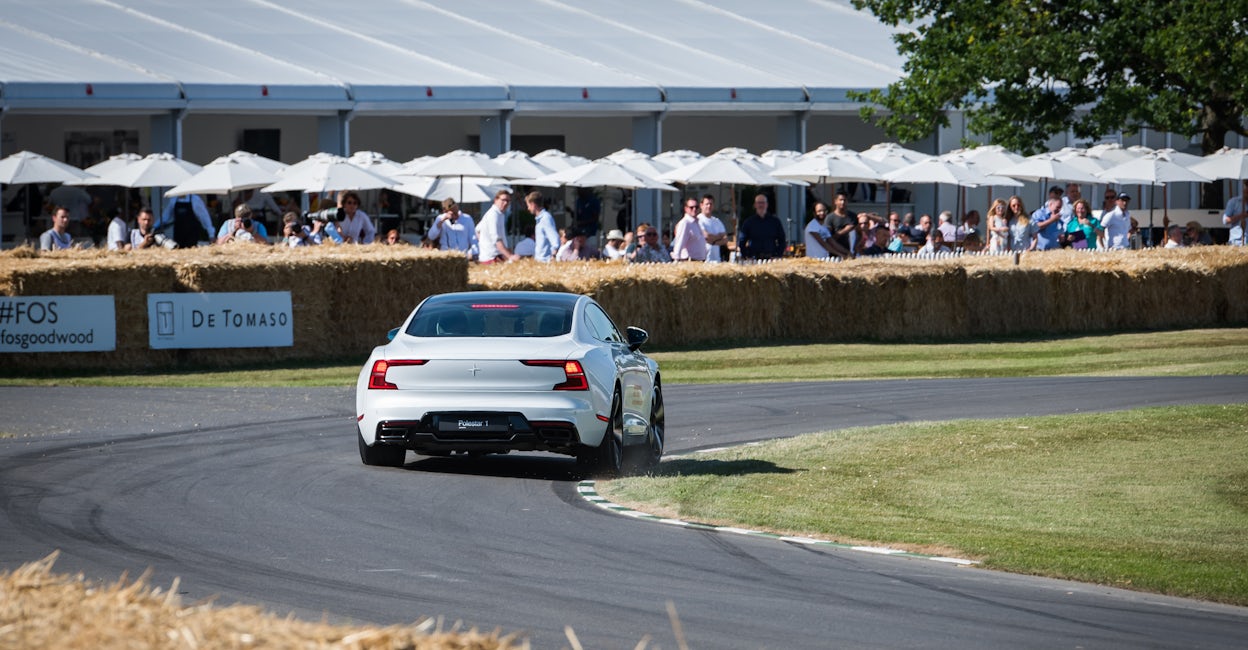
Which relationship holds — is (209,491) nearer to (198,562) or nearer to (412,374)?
(412,374)

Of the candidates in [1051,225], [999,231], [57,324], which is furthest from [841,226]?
[57,324]

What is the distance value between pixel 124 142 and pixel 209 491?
96.0 ft

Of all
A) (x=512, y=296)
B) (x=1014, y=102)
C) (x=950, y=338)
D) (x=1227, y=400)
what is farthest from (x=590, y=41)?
(x=512, y=296)

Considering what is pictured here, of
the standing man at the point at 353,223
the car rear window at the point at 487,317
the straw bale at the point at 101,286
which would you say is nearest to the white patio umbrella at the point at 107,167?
the standing man at the point at 353,223

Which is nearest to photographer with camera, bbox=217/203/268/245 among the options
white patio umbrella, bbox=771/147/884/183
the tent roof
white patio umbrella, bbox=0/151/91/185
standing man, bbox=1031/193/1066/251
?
white patio umbrella, bbox=0/151/91/185

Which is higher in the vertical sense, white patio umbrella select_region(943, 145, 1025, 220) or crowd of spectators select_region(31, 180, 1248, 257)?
white patio umbrella select_region(943, 145, 1025, 220)

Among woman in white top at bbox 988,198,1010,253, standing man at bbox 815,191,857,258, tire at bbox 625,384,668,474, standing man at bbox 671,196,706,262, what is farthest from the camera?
woman in white top at bbox 988,198,1010,253

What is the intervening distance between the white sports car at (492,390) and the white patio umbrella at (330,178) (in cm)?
1592

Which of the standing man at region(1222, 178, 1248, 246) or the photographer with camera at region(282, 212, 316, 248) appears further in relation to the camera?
the standing man at region(1222, 178, 1248, 246)

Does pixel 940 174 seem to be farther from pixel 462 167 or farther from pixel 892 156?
pixel 462 167

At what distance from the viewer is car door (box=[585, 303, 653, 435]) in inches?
541

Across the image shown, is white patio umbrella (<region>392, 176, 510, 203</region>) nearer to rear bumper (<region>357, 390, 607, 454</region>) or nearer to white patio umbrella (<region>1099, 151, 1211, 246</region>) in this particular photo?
white patio umbrella (<region>1099, 151, 1211, 246</region>)

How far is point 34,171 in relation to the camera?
99.8ft

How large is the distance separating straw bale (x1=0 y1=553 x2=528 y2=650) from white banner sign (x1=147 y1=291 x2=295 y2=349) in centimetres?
1856
